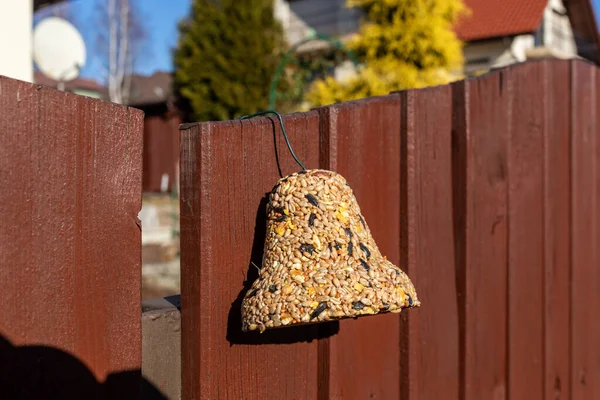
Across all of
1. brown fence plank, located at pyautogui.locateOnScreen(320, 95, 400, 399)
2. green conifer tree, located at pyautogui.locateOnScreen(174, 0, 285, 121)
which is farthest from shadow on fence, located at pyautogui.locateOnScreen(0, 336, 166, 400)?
green conifer tree, located at pyautogui.locateOnScreen(174, 0, 285, 121)

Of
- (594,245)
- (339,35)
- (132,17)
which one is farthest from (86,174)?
(132,17)

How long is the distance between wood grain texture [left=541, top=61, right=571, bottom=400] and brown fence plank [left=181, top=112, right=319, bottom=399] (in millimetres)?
1369

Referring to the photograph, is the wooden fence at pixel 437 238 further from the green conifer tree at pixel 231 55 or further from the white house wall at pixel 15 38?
the green conifer tree at pixel 231 55

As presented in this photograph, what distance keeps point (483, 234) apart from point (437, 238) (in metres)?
0.25

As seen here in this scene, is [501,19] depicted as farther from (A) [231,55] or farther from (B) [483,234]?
(B) [483,234]

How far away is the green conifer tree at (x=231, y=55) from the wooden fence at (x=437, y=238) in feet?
41.9

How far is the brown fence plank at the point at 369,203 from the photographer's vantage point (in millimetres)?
1500

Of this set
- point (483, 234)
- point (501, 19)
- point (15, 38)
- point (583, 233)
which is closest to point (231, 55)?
point (501, 19)

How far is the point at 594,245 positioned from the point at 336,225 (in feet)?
6.46

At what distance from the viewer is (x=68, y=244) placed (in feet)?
3.30

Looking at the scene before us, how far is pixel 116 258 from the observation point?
3.55ft

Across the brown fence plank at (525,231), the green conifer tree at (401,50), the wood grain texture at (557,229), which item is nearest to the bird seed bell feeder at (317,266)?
the brown fence plank at (525,231)

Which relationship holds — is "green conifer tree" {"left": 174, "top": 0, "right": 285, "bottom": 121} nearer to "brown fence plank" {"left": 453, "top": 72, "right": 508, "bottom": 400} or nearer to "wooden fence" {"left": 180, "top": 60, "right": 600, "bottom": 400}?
"wooden fence" {"left": 180, "top": 60, "right": 600, "bottom": 400}

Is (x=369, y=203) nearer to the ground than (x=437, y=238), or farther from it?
farther from it
